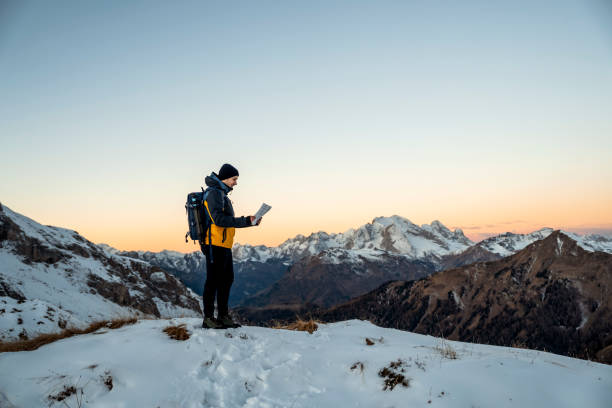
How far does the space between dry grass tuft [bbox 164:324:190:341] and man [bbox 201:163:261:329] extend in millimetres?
649

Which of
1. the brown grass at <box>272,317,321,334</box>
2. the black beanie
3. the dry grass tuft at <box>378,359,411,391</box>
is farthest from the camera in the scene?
the brown grass at <box>272,317,321,334</box>

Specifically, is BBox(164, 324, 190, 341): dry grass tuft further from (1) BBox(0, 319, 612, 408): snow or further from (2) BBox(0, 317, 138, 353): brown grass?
(2) BBox(0, 317, 138, 353): brown grass

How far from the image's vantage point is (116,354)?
5766 millimetres

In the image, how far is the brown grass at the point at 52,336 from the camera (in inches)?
251

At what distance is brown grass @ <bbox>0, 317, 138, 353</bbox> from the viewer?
6378mm

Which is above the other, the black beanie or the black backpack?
the black beanie

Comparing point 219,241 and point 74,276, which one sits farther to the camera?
point 74,276

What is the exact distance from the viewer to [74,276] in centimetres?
10550

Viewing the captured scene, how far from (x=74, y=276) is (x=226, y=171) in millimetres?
122121

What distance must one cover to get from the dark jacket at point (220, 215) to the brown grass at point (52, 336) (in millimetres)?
2889

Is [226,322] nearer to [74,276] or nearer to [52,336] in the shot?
[52,336]

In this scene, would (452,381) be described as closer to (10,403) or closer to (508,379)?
(508,379)

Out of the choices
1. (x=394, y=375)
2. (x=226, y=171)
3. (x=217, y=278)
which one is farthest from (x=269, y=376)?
(x=226, y=171)

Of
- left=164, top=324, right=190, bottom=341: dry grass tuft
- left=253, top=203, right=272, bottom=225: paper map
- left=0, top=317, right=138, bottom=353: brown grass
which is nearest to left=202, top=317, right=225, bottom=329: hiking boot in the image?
left=164, top=324, right=190, bottom=341: dry grass tuft
